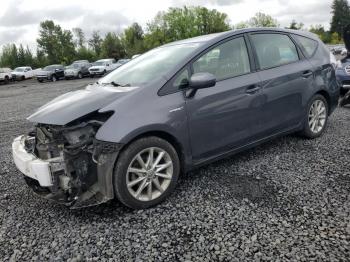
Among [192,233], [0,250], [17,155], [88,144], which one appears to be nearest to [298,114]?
[192,233]

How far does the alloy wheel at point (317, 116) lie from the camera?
4.98 meters

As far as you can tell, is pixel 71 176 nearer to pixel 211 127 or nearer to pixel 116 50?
pixel 211 127

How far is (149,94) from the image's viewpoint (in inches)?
130

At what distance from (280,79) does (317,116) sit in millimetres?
1207

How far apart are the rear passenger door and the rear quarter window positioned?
14cm

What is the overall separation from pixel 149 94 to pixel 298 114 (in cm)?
233

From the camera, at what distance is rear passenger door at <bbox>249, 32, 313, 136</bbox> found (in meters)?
4.17

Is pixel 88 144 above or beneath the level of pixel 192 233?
above

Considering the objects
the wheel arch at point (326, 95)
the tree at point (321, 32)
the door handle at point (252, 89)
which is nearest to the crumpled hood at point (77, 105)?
the door handle at point (252, 89)

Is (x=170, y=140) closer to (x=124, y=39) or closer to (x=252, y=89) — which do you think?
(x=252, y=89)

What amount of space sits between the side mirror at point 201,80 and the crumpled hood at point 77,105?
59 cm

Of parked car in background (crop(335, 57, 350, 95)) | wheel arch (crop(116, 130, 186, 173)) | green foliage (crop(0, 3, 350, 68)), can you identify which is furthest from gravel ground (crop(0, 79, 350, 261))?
green foliage (crop(0, 3, 350, 68))

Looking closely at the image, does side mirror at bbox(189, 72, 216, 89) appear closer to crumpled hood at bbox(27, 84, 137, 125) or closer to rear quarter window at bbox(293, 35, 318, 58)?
crumpled hood at bbox(27, 84, 137, 125)

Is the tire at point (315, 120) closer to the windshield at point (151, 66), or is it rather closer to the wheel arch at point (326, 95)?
the wheel arch at point (326, 95)
